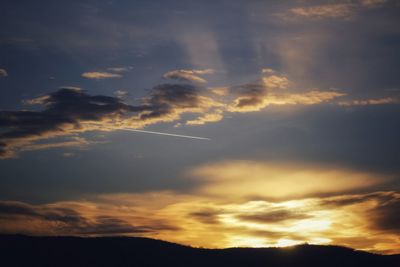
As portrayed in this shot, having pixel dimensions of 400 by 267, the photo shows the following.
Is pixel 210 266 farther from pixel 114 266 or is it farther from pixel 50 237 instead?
pixel 50 237

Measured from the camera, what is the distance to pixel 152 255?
13500cm

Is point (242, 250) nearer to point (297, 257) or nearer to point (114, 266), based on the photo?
point (297, 257)

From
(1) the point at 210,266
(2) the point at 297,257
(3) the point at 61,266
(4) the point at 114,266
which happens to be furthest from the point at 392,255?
(3) the point at 61,266

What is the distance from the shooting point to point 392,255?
412ft

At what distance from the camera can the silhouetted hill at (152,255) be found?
Answer: 126 meters

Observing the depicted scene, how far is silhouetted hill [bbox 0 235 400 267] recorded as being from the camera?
126250 mm

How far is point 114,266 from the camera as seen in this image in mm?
131375

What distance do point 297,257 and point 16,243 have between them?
251 ft

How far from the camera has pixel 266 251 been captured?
13312 centimetres

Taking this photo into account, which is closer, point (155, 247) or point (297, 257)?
point (297, 257)

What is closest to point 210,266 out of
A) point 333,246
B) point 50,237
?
point 333,246

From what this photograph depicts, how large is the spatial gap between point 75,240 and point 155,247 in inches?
916

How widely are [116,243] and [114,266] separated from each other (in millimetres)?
10118

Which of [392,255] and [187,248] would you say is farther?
[187,248]
